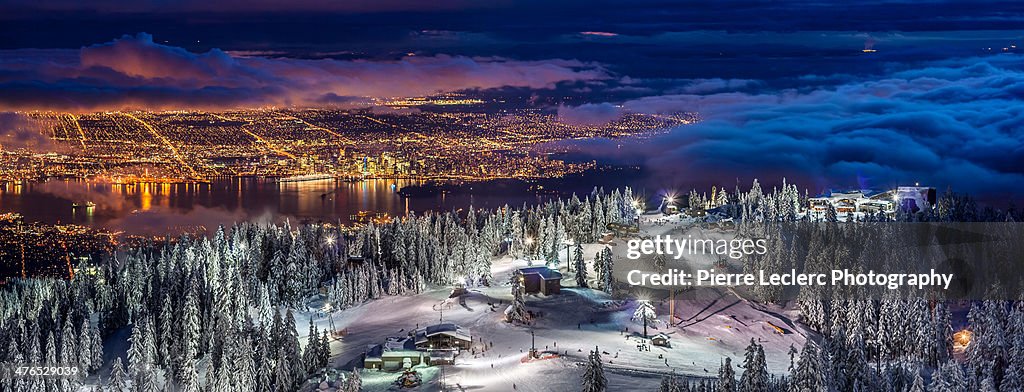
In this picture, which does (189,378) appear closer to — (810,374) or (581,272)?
(581,272)

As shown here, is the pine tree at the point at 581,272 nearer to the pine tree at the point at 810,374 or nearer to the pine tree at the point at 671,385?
the pine tree at the point at 671,385

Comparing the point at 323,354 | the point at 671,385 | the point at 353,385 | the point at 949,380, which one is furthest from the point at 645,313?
the point at 353,385

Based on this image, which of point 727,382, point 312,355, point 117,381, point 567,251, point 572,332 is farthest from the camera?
point 567,251

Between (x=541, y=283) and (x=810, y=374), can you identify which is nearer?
(x=810, y=374)

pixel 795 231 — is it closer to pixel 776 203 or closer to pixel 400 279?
pixel 776 203

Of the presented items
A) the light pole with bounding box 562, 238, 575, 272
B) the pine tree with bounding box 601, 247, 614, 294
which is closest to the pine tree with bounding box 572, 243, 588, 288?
the pine tree with bounding box 601, 247, 614, 294

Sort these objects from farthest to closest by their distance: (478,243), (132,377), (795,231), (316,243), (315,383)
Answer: (316,243), (478,243), (795,231), (132,377), (315,383)

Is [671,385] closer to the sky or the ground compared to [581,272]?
closer to the ground

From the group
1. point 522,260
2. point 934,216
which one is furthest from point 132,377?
point 934,216
